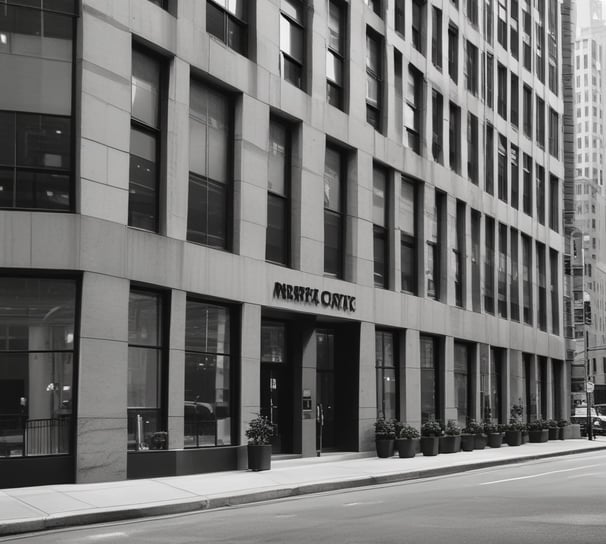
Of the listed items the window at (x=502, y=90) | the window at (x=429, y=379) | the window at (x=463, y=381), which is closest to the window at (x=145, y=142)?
the window at (x=429, y=379)

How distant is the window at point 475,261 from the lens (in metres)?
43.9

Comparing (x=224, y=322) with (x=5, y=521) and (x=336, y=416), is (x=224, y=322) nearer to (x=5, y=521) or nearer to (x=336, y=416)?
(x=336, y=416)

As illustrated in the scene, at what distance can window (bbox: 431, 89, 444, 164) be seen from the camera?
40469mm

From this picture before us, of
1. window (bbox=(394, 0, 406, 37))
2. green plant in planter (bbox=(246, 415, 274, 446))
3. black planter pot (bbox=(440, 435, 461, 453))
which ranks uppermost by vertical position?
window (bbox=(394, 0, 406, 37))

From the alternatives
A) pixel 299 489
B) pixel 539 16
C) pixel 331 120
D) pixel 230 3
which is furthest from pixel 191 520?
pixel 539 16

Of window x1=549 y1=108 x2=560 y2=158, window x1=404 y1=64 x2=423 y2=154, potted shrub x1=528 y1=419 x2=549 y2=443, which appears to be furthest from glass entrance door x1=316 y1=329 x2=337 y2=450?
window x1=549 y1=108 x2=560 y2=158

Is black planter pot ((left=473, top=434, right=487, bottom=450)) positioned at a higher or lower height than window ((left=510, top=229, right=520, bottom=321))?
lower

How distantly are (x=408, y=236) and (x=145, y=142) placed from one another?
50.7 ft

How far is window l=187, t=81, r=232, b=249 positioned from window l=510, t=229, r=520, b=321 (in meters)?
25.0

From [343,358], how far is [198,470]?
9.49m

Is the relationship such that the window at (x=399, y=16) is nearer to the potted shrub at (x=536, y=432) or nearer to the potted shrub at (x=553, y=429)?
the potted shrub at (x=536, y=432)

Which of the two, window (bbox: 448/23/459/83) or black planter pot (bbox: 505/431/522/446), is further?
window (bbox: 448/23/459/83)

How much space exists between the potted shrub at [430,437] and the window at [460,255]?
833 centimetres

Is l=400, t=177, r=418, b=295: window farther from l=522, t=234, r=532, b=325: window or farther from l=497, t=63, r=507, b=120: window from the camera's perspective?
l=522, t=234, r=532, b=325: window
